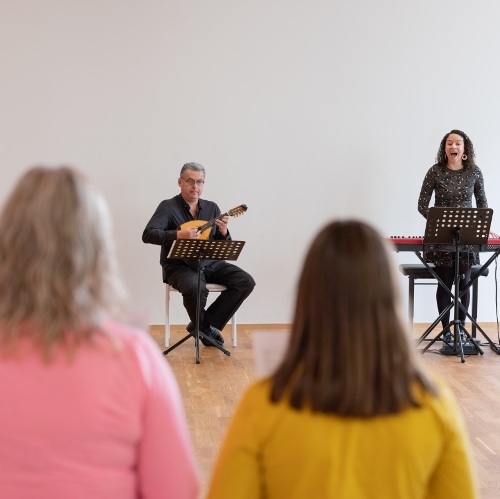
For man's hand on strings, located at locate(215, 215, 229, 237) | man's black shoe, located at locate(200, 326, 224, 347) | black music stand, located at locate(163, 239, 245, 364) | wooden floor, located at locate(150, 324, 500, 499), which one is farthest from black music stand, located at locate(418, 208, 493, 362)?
man's black shoe, located at locate(200, 326, 224, 347)

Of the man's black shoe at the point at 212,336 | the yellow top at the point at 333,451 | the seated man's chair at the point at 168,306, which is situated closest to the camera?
the yellow top at the point at 333,451

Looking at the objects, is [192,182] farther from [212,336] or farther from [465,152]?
[465,152]

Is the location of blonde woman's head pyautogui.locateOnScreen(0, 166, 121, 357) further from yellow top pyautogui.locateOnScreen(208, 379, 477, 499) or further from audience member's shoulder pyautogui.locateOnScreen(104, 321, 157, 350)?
yellow top pyautogui.locateOnScreen(208, 379, 477, 499)

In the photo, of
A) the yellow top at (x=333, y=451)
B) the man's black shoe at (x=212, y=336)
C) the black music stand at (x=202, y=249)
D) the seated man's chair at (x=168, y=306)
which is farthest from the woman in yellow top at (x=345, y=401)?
the man's black shoe at (x=212, y=336)

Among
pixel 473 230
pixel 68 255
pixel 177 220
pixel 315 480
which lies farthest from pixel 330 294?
pixel 177 220

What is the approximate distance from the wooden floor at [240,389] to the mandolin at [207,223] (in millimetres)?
810

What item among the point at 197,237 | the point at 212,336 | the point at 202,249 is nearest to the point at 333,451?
the point at 202,249

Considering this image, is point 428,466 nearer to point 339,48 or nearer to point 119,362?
point 119,362

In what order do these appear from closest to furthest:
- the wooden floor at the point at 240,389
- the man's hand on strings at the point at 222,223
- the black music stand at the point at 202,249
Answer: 1. the wooden floor at the point at 240,389
2. the black music stand at the point at 202,249
3. the man's hand on strings at the point at 222,223

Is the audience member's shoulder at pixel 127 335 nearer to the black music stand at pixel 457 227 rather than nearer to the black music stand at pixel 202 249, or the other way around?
the black music stand at pixel 202 249

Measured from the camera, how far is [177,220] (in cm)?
561

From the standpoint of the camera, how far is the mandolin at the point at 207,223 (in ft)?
17.4

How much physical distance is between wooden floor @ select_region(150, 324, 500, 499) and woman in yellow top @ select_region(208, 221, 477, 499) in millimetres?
1845

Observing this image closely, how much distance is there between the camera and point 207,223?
5391mm
